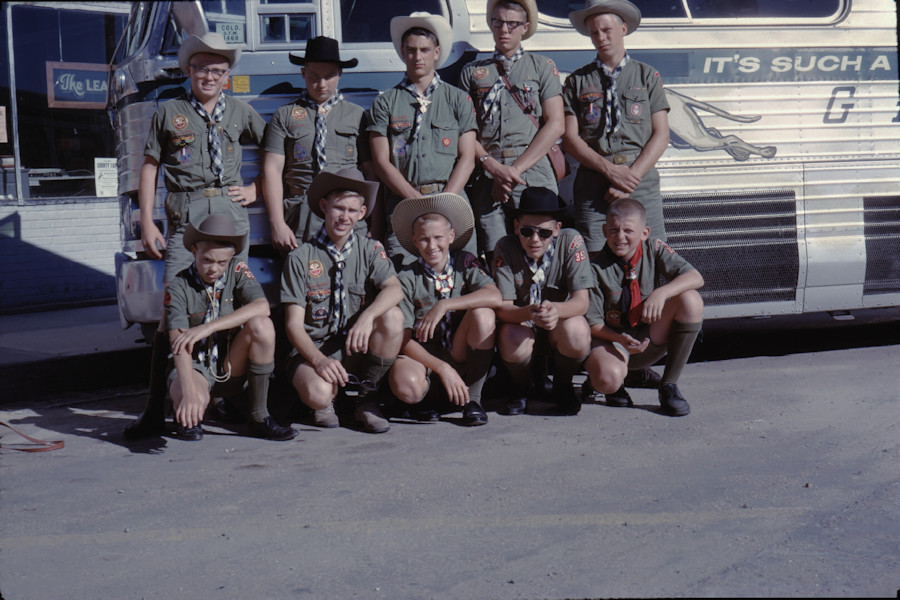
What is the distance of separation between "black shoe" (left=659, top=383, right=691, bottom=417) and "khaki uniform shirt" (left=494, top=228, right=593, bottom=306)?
68cm

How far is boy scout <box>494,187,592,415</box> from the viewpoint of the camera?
510 centimetres

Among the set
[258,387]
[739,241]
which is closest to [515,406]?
[258,387]

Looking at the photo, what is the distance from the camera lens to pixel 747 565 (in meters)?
3.04

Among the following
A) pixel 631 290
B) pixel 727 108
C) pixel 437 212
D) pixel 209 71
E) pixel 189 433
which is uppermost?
pixel 209 71

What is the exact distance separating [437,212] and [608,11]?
5.20ft

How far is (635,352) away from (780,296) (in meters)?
1.43

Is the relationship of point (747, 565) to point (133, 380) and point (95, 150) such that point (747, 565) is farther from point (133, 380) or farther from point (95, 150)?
point (95, 150)

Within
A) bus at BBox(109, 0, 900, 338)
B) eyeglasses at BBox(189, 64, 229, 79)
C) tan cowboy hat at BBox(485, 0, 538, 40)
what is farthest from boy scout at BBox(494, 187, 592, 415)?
eyeglasses at BBox(189, 64, 229, 79)

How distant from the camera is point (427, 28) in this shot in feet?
17.6

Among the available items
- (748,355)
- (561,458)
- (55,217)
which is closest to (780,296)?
(748,355)

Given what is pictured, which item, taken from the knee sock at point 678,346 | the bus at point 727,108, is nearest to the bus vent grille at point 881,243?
the bus at point 727,108

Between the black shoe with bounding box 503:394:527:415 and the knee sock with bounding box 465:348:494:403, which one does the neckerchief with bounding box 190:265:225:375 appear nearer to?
the knee sock with bounding box 465:348:494:403

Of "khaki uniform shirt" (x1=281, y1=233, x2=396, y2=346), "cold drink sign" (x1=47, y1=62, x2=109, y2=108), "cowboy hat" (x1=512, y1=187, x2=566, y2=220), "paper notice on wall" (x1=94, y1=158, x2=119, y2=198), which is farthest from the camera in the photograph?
"paper notice on wall" (x1=94, y1=158, x2=119, y2=198)

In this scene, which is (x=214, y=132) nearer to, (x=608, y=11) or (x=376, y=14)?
(x=376, y=14)
